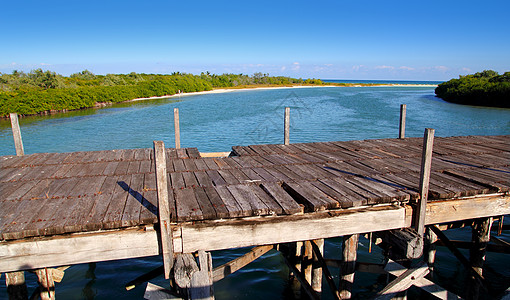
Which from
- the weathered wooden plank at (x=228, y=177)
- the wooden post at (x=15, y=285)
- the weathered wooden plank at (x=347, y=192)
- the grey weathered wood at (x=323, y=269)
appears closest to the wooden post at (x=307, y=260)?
the grey weathered wood at (x=323, y=269)

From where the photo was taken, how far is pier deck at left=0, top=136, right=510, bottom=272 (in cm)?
389

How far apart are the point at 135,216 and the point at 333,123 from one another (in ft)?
92.9

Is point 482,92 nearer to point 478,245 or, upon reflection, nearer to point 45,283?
point 478,245

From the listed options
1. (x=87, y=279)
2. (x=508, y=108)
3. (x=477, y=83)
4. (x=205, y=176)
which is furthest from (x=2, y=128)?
(x=477, y=83)

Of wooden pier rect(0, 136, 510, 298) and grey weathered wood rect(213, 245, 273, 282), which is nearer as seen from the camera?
wooden pier rect(0, 136, 510, 298)

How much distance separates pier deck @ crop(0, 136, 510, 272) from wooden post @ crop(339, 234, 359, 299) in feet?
2.86

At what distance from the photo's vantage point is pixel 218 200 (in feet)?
15.1

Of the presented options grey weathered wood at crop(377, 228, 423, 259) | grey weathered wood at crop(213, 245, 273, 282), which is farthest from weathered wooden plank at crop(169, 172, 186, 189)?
grey weathered wood at crop(377, 228, 423, 259)

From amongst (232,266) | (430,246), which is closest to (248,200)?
(232,266)

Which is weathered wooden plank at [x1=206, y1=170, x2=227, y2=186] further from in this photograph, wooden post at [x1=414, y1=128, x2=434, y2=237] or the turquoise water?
the turquoise water

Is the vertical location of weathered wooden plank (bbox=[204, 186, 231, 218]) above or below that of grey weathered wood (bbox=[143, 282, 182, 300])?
above

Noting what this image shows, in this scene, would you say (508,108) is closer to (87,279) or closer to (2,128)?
(87,279)

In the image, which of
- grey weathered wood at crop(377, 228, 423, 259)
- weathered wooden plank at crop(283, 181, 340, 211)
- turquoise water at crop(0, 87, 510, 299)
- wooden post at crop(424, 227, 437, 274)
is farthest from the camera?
turquoise water at crop(0, 87, 510, 299)

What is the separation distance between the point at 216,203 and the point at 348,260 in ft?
8.43
